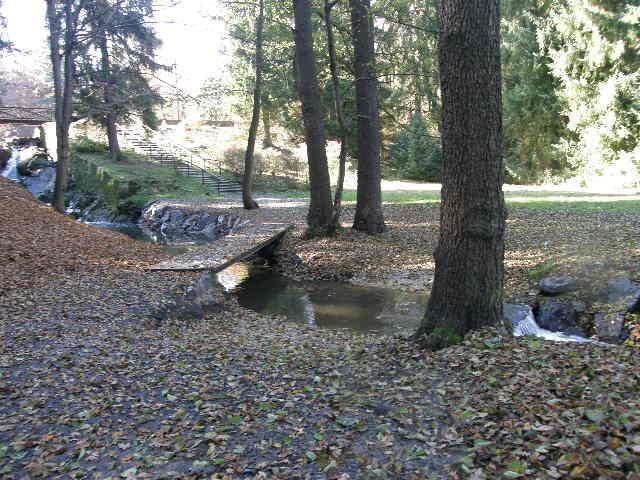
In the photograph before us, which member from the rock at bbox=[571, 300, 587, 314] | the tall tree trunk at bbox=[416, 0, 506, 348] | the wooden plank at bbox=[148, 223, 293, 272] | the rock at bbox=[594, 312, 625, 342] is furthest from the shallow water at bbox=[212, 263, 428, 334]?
the tall tree trunk at bbox=[416, 0, 506, 348]

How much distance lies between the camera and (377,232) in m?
15.0

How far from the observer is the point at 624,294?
28.3 feet

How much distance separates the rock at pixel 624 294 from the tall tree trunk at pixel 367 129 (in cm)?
695

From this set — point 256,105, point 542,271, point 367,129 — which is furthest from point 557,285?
point 256,105

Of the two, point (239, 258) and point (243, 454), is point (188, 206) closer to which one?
point (239, 258)

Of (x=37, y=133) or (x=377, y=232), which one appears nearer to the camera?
(x=377, y=232)

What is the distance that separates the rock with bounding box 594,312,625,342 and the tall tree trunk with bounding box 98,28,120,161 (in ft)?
48.5

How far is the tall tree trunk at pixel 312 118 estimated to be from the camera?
45.3ft

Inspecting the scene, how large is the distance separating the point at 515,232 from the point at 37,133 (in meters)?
35.2

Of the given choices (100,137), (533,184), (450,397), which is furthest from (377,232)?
(100,137)

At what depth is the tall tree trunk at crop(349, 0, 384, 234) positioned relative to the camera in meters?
14.2

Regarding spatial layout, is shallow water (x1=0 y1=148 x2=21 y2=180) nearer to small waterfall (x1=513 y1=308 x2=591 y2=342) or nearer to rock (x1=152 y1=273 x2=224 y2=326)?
rock (x1=152 y1=273 x2=224 y2=326)

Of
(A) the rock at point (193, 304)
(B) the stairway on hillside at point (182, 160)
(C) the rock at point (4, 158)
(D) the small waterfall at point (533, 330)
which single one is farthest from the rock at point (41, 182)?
(D) the small waterfall at point (533, 330)

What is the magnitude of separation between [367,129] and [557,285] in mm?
6905
